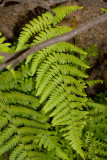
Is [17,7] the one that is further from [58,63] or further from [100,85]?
[100,85]

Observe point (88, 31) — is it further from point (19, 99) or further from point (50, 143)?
point (50, 143)

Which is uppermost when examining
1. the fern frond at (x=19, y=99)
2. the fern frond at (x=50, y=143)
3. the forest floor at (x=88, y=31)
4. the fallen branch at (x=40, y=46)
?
the forest floor at (x=88, y=31)

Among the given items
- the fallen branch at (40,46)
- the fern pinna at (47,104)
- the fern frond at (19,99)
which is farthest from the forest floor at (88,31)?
the fallen branch at (40,46)

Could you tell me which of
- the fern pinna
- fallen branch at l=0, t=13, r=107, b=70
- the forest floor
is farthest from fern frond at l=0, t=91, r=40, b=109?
the forest floor

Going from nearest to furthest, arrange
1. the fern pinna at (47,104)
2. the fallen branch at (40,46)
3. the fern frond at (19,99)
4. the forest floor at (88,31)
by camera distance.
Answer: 1. the fallen branch at (40,46)
2. the fern pinna at (47,104)
3. the fern frond at (19,99)
4. the forest floor at (88,31)

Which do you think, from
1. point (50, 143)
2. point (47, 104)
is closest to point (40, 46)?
point (47, 104)

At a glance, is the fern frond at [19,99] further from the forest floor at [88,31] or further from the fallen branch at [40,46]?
the forest floor at [88,31]

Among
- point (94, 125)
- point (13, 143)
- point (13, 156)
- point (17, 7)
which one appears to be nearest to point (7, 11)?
point (17, 7)

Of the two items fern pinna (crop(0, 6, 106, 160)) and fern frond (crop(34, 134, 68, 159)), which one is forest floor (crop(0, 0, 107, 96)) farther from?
fern frond (crop(34, 134, 68, 159))
